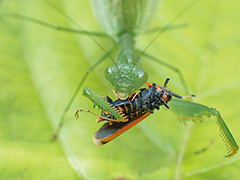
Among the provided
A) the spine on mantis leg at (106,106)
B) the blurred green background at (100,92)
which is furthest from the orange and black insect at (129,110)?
the blurred green background at (100,92)

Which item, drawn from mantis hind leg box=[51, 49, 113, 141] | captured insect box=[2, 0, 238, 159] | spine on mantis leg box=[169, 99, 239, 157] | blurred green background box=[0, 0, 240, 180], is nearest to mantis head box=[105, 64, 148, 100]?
captured insect box=[2, 0, 238, 159]

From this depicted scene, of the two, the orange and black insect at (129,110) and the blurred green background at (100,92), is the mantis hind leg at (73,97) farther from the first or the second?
the orange and black insect at (129,110)

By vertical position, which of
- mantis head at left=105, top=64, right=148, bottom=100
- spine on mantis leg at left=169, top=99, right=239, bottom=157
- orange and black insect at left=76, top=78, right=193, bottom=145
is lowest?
spine on mantis leg at left=169, top=99, right=239, bottom=157

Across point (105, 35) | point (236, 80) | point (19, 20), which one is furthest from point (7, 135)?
point (236, 80)

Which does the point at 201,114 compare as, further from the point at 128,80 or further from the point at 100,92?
the point at 100,92

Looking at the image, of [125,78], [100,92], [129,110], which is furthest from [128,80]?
[100,92]

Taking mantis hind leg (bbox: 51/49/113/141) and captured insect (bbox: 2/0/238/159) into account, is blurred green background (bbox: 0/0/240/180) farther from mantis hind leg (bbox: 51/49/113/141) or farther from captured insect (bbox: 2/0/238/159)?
captured insect (bbox: 2/0/238/159)
